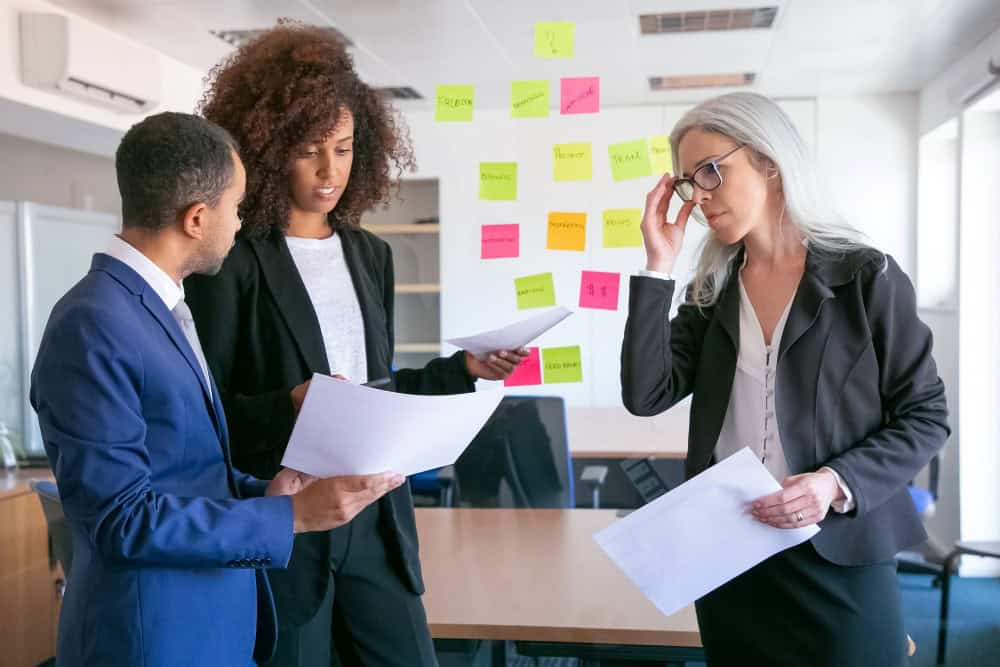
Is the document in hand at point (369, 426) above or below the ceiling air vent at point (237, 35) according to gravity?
below

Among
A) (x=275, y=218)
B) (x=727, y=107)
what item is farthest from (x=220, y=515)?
(x=727, y=107)

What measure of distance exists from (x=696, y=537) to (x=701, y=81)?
16.9ft

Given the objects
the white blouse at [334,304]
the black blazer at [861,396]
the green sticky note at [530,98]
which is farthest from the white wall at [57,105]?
the black blazer at [861,396]

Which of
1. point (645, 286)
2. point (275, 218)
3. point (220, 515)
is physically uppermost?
point (275, 218)

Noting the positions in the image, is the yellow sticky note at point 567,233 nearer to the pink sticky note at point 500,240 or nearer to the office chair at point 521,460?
the pink sticky note at point 500,240

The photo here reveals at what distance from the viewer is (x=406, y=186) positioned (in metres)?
7.18

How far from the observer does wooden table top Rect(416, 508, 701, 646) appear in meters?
1.81

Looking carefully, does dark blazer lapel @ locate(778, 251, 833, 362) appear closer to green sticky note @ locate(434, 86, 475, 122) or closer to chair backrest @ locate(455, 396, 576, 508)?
green sticky note @ locate(434, 86, 475, 122)

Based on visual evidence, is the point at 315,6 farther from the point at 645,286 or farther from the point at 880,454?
the point at 880,454

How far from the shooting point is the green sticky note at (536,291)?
2.59 meters

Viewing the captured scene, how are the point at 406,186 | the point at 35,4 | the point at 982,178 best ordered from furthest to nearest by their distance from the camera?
1. the point at 406,186
2. the point at 982,178
3. the point at 35,4

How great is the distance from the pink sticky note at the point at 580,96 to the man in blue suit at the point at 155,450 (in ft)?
5.35

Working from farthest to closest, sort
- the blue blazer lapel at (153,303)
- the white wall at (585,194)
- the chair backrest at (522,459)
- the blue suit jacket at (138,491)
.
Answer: the white wall at (585,194), the chair backrest at (522,459), the blue blazer lapel at (153,303), the blue suit jacket at (138,491)

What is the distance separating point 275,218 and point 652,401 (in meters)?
0.74
